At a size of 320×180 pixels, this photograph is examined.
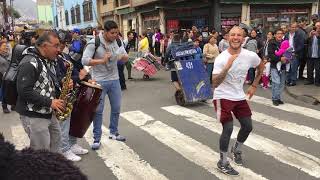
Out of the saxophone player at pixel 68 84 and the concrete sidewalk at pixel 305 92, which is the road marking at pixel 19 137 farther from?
the concrete sidewalk at pixel 305 92

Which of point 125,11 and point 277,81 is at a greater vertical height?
point 125,11

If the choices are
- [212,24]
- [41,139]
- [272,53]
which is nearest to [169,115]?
[272,53]

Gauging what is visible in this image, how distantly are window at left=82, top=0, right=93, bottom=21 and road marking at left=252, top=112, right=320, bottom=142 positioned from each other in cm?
4032

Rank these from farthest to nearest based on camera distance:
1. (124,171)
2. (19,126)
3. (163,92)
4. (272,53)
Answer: (163,92) → (272,53) → (19,126) → (124,171)

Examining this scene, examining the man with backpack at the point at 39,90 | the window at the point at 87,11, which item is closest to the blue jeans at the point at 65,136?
the man with backpack at the point at 39,90

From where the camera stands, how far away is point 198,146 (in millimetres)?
6500

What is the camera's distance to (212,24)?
22.7 m

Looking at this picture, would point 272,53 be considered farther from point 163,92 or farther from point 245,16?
point 245,16

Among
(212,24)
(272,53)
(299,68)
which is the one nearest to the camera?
(272,53)

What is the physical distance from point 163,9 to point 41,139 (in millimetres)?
22264

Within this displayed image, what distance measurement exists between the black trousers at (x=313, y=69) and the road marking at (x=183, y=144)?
5217 millimetres

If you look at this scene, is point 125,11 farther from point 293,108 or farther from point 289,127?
point 289,127

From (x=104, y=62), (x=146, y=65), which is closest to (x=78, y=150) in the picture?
(x=104, y=62)

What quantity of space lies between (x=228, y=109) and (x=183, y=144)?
1.73 meters
